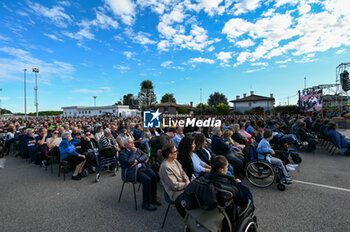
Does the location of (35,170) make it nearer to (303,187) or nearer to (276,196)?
(276,196)

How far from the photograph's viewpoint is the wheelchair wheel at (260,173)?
13.2 ft

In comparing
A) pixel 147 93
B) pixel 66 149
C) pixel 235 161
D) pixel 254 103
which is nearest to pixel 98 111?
pixel 147 93

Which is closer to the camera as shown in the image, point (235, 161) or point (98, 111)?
point (235, 161)

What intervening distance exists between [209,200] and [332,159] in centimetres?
758

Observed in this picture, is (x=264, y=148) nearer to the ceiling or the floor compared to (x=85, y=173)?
nearer to the ceiling

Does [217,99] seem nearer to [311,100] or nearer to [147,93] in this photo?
[147,93]

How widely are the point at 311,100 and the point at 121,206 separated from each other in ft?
77.5

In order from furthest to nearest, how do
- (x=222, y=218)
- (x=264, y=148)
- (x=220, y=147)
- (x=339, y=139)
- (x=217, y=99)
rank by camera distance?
(x=217, y=99) < (x=339, y=139) < (x=220, y=147) < (x=264, y=148) < (x=222, y=218)

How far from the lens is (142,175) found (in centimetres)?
348

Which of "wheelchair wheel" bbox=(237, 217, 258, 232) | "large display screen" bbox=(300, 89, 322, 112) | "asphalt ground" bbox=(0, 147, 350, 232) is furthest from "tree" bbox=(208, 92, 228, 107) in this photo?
"wheelchair wheel" bbox=(237, 217, 258, 232)

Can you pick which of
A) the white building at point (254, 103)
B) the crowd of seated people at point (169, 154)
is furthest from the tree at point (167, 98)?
the crowd of seated people at point (169, 154)

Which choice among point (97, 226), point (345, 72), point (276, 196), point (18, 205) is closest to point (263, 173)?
point (276, 196)

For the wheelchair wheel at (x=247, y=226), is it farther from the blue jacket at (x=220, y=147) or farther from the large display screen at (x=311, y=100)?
the large display screen at (x=311, y=100)

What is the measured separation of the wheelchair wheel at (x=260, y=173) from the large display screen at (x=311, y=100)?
1961 centimetres
